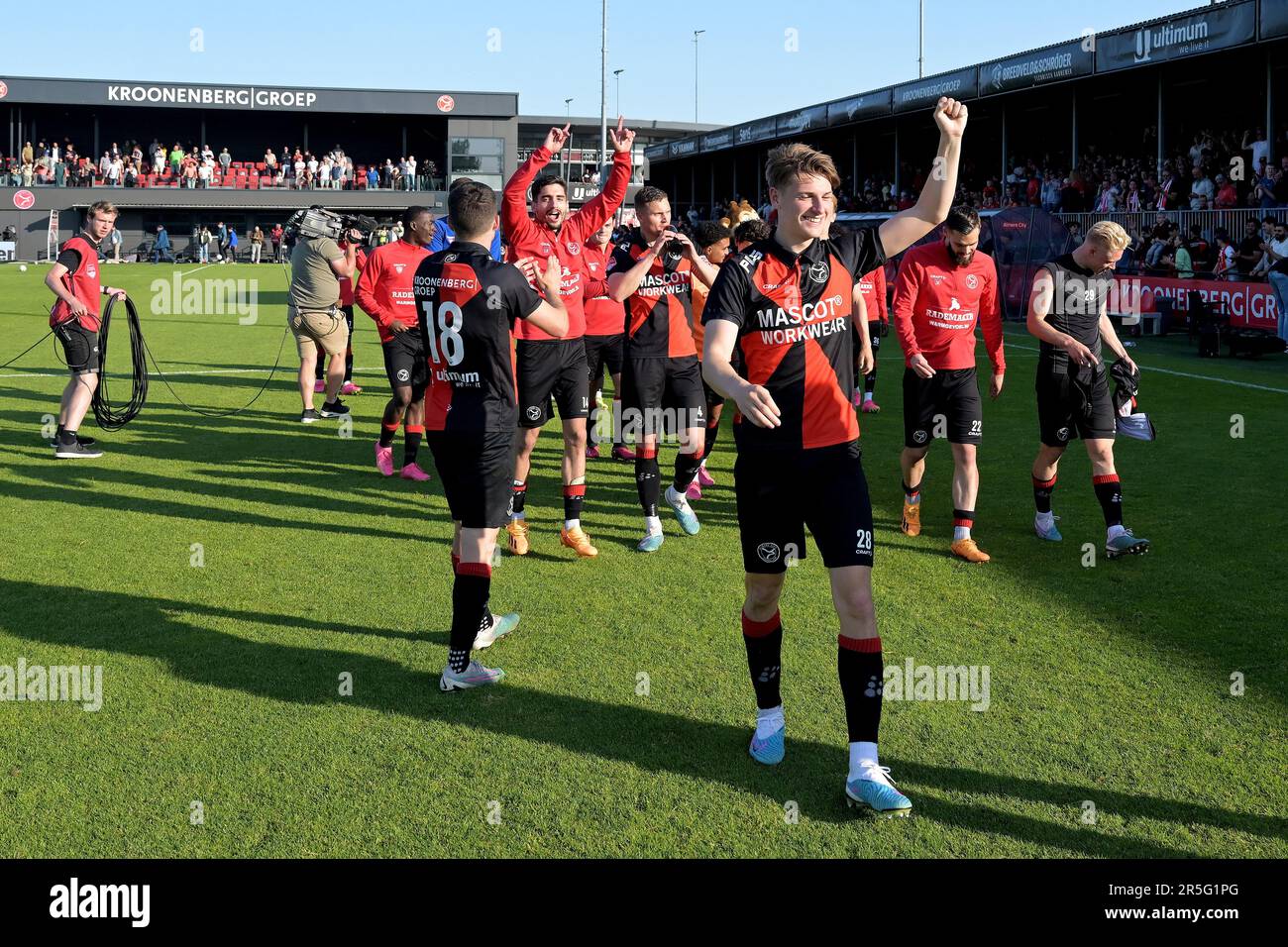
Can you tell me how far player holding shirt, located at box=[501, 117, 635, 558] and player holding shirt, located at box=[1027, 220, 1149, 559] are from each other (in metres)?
2.89

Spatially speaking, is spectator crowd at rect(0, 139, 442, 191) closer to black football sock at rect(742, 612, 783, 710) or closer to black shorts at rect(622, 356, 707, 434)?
black shorts at rect(622, 356, 707, 434)

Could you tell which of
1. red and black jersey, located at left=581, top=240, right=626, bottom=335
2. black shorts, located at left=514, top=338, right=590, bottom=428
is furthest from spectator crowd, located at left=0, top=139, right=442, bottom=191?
black shorts, located at left=514, top=338, right=590, bottom=428

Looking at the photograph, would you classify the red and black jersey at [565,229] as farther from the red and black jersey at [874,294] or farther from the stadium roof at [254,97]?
the stadium roof at [254,97]

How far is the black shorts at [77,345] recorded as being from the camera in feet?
35.5

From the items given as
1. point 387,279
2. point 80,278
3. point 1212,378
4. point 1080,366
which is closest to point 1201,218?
point 1212,378

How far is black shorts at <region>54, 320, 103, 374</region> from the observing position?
10.8 meters

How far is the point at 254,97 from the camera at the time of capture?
6544cm

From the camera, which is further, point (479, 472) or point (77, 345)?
point (77, 345)

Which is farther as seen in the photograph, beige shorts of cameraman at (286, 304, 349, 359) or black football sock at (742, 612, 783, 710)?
beige shorts of cameraman at (286, 304, 349, 359)

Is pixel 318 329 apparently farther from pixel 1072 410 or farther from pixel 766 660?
pixel 766 660

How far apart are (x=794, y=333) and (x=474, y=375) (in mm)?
1644

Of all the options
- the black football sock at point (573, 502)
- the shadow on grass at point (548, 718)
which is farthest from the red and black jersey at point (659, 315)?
the shadow on grass at point (548, 718)
